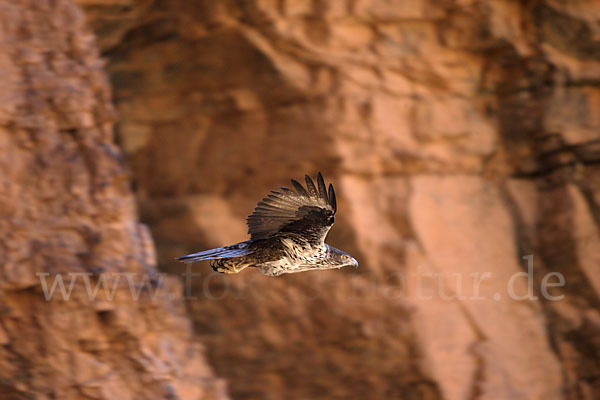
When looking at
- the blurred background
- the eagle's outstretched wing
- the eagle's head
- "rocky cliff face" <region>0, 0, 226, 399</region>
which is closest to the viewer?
the eagle's outstretched wing

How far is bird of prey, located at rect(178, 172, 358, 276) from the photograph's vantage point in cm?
294

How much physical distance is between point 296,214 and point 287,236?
0.16 metres

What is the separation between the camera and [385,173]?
585 cm

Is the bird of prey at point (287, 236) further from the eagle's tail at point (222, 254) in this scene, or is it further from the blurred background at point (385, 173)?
→ the blurred background at point (385, 173)

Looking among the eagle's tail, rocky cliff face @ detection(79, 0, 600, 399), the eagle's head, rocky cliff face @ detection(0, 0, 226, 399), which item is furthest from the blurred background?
the eagle's tail

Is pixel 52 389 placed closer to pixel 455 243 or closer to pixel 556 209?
pixel 455 243

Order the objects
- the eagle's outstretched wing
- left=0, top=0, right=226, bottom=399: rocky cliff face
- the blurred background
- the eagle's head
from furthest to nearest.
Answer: the blurred background
left=0, top=0, right=226, bottom=399: rocky cliff face
the eagle's head
the eagle's outstretched wing

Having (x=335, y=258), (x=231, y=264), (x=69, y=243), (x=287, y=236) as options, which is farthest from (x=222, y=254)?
(x=69, y=243)

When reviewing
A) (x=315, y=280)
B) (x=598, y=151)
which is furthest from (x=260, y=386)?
(x=598, y=151)

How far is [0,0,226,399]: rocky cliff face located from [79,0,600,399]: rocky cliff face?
2.02 m

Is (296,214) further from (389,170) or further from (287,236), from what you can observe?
(389,170)

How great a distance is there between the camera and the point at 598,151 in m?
5.87

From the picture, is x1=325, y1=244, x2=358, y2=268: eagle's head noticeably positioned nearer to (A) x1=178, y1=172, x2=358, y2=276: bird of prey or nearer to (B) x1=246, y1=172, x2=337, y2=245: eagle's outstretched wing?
(A) x1=178, y1=172, x2=358, y2=276: bird of prey

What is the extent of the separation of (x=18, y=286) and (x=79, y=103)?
108 centimetres
